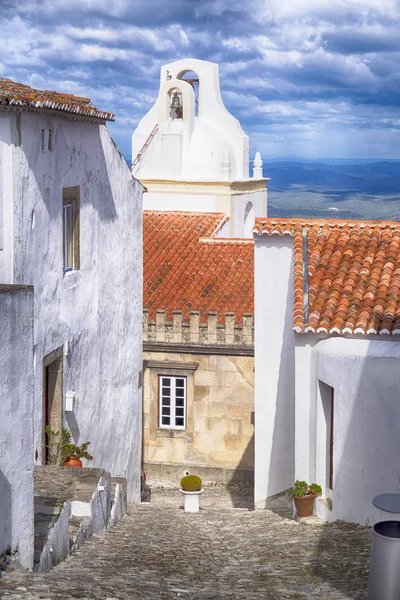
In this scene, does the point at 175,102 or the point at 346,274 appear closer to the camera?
the point at 346,274

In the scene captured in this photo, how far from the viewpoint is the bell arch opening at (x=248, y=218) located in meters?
35.2

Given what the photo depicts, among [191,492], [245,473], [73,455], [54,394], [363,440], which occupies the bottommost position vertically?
[245,473]

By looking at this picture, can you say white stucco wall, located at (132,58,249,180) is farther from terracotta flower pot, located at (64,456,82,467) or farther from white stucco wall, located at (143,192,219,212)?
terracotta flower pot, located at (64,456,82,467)

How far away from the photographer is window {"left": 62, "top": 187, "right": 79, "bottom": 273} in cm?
1588

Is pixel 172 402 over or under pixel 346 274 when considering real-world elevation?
under

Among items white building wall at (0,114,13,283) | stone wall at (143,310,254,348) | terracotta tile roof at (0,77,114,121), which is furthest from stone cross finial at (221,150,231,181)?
white building wall at (0,114,13,283)

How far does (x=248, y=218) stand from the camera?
35.4 meters

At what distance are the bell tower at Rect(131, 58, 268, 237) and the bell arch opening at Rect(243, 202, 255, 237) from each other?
17cm

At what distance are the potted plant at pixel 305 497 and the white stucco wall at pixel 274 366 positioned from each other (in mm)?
2880

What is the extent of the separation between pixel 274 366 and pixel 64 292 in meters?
4.35

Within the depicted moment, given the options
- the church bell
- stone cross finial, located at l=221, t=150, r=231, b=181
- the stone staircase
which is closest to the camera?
the stone staircase

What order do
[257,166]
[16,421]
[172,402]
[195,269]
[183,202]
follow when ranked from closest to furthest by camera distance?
[16,421] → [172,402] → [195,269] → [183,202] → [257,166]

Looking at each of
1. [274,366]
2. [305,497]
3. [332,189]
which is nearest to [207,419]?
[274,366]

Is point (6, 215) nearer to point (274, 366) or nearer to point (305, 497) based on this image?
point (305, 497)
